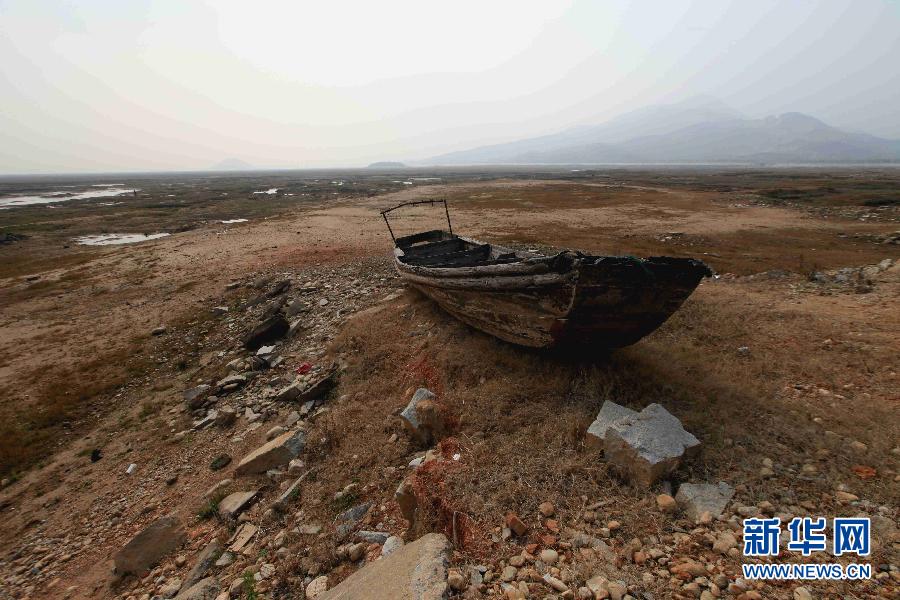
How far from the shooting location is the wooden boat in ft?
15.4

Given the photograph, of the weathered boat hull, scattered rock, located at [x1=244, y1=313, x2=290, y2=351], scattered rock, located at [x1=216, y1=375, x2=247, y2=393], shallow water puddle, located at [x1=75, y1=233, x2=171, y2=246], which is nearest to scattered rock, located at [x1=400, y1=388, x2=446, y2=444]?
the weathered boat hull

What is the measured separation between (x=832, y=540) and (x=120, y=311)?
1758 centimetres

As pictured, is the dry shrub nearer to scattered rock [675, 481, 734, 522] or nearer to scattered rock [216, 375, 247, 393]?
scattered rock [675, 481, 734, 522]

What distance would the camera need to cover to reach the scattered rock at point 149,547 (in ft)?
15.5

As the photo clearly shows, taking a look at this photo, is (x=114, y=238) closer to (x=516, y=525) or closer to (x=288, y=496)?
(x=288, y=496)

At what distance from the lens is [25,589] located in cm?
477

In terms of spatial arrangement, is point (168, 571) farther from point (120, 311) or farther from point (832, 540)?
point (120, 311)

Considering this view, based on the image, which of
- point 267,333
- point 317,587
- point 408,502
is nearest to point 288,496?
point 317,587

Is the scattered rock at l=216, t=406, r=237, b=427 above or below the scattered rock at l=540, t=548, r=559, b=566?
below

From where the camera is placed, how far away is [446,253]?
463 inches

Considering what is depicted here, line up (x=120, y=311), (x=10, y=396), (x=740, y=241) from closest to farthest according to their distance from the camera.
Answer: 1. (x=10, y=396)
2. (x=120, y=311)
3. (x=740, y=241)

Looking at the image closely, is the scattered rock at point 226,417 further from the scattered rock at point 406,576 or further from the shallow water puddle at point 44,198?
the shallow water puddle at point 44,198

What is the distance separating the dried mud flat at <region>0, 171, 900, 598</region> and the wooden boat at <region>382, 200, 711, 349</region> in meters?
0.68

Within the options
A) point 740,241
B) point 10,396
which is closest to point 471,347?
point 10,396
